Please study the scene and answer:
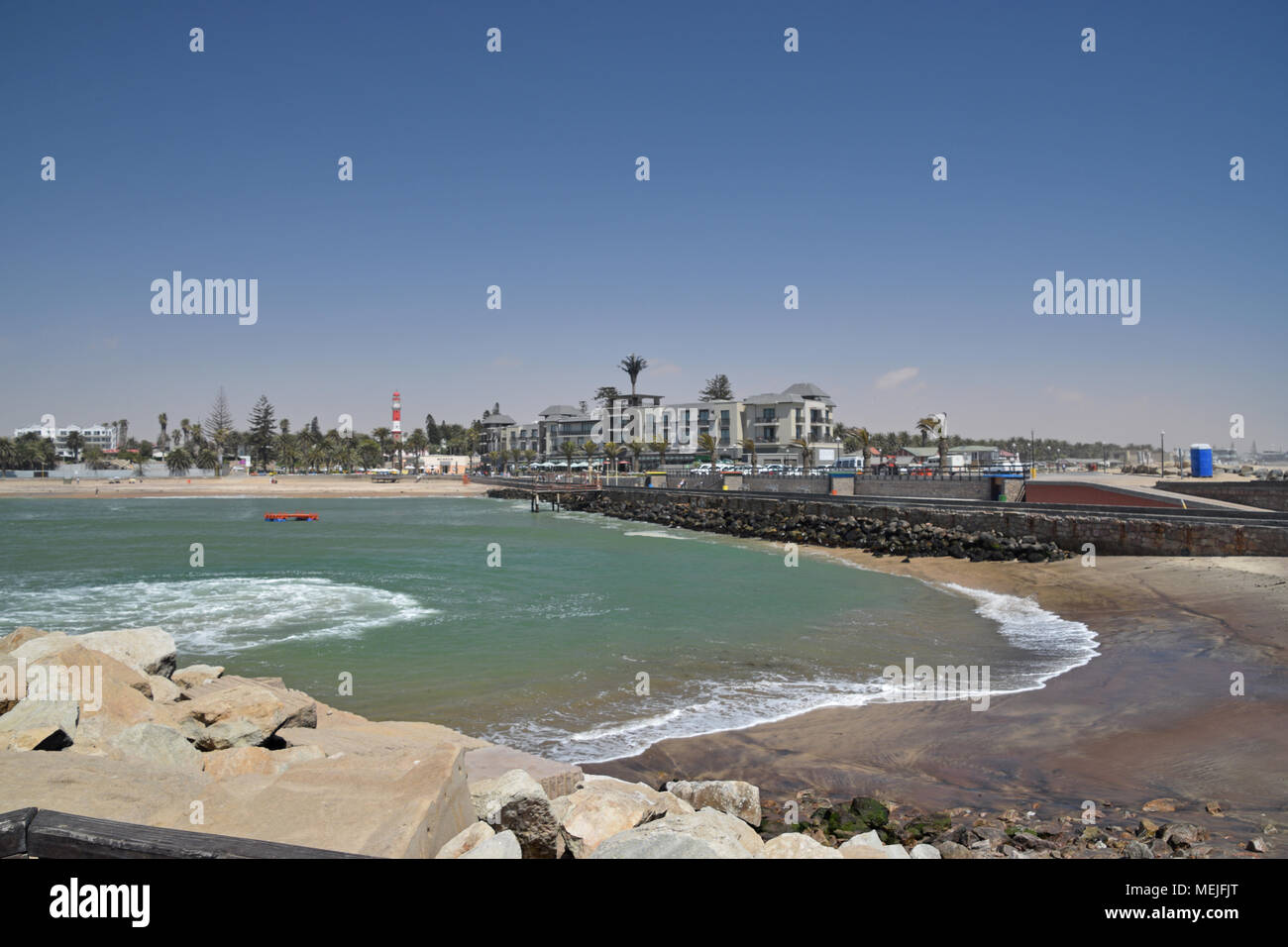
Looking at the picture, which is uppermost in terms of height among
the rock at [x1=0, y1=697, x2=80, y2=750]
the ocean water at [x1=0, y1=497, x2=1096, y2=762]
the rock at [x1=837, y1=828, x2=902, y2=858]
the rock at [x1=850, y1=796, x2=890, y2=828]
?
the rock at [x1=0, y1=697, x2=80, y2=750]

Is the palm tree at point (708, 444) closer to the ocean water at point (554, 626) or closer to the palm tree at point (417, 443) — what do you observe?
the ocean water at point (554, 626)

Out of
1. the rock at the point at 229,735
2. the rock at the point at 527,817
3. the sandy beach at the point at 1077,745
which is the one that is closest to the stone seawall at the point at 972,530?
the sandy beach at the point at 1077,745

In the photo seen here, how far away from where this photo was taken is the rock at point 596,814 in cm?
630

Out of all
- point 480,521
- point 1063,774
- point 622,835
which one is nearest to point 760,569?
point 1063,774

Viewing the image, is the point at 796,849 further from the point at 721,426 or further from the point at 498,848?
the point at 721,426

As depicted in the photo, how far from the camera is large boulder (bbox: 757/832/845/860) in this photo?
19.1 ft

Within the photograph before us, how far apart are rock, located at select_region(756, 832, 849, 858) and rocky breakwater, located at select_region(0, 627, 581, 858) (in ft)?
7.29

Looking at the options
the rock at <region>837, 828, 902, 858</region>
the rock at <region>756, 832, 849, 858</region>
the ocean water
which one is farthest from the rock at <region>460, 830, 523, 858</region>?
the ocean water

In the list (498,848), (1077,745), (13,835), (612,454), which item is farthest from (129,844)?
(612,454)

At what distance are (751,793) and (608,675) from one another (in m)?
7.68

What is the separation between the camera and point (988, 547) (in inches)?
1294

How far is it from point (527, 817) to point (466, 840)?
0.75 meters

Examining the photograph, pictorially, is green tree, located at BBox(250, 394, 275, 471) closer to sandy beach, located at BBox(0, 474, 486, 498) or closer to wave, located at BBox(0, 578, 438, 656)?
sandy beach, located at BBox(0, 474, 486, 498)
